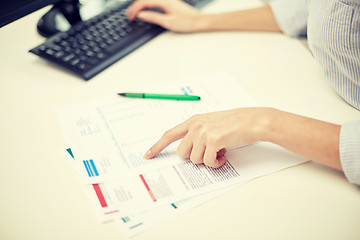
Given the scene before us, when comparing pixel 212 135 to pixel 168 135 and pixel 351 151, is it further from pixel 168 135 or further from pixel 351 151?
pixel 351 151

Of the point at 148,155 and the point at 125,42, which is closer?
the point at 148,155

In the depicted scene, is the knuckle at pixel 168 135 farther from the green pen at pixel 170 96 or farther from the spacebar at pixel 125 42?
the spacebar at pixel 125 42

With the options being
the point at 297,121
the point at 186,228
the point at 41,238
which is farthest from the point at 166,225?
the point at 297,121

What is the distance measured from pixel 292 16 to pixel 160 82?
0.43m

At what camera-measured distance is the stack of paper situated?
513 mm

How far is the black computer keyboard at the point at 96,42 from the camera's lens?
766mm

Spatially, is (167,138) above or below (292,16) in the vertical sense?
below

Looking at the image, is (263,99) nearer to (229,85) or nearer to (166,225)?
(229,85)

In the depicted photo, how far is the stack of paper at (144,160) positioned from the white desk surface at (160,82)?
0.06ft

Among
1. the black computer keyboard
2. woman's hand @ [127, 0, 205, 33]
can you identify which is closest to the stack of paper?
the black computer keyboard

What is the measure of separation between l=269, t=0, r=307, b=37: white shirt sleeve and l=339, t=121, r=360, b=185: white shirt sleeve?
42 centimetres

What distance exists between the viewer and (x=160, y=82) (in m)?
0.76

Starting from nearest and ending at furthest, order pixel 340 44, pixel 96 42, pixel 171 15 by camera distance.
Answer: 1. pixel 340 44
2. pixel 96 42
3. pixel 171 15

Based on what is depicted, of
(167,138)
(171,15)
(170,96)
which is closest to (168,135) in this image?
(167,138)
